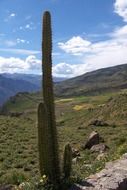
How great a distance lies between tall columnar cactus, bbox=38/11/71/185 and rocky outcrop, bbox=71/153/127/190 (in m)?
0.63

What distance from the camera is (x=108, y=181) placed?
10000 millimetres

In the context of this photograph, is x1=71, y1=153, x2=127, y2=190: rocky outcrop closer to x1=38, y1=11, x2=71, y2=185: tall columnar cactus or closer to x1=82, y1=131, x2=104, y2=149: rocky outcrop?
x1=38, y1=11, x2=71, y2=185: tall columnar cactus

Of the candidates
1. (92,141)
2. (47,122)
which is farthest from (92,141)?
(47,122)

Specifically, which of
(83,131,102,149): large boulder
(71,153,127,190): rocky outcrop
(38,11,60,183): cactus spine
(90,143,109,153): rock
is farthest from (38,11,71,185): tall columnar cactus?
(83,131,102,149): large boulder

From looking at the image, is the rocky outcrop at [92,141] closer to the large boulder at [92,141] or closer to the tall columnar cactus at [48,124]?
the large boulder at [92,141]

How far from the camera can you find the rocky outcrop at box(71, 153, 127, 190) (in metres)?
9.60

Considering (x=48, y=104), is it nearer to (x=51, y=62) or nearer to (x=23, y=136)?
(x=51, y=62)

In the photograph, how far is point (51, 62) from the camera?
10289 mm

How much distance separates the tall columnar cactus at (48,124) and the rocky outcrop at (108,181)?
627 millimetres

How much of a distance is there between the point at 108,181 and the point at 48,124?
1.88 metres

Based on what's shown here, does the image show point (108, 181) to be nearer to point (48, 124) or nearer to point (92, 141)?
point (48, 124)

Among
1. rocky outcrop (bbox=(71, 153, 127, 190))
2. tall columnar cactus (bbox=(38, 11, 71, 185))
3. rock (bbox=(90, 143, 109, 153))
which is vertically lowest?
rock (bbox=(90, 143, 109, 153))

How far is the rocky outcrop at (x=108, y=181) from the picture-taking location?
9.60m

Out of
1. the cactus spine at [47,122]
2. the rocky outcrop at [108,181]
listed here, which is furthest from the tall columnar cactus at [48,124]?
the rocky outcrop at [108,181]
